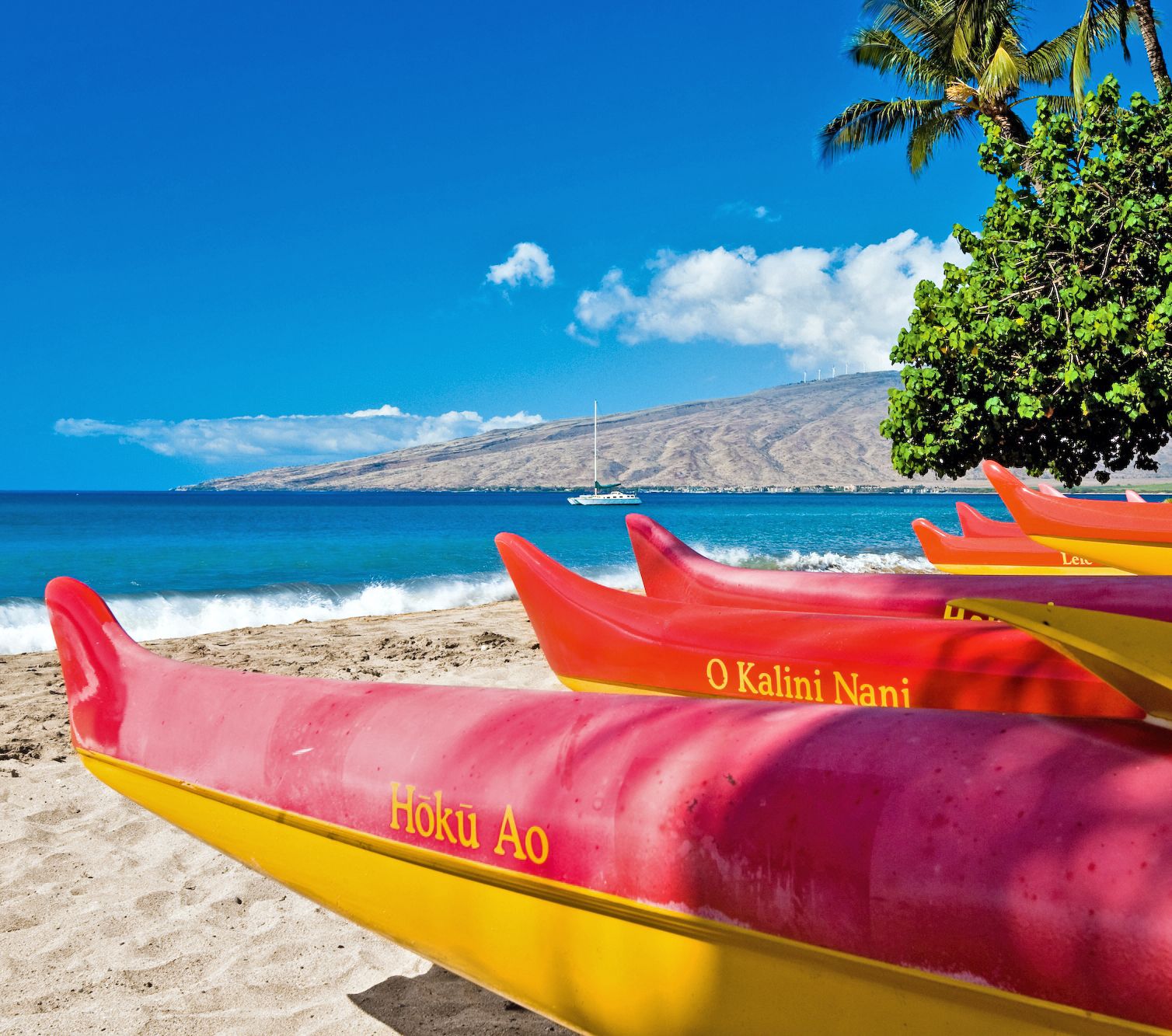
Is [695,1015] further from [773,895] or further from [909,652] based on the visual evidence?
[909,652]

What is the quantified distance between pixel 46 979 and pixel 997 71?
14.0 meters

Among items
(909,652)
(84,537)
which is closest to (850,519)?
(84,537)

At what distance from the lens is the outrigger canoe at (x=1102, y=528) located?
6.73 metres

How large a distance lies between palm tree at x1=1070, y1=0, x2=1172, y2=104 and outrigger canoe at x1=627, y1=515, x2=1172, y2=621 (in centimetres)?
891

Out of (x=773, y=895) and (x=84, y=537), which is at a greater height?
(x=84, y=537)

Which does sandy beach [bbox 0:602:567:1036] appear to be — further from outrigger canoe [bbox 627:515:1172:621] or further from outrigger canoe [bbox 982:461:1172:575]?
outrigger canoe [bbox 982:461:1172:575]

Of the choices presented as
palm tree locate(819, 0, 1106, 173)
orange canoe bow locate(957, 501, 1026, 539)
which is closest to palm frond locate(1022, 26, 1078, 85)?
palm tree locate(819, 0, 1106, 173)

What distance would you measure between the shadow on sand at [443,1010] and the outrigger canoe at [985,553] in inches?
299

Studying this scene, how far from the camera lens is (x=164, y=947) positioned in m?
2.81

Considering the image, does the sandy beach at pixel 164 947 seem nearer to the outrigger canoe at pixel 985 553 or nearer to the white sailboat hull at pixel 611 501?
the outrigger canoe at pixel 985 553

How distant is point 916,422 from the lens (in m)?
10.5

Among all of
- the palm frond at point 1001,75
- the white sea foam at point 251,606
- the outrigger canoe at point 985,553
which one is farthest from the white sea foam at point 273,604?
the palm frond at point 1001,75

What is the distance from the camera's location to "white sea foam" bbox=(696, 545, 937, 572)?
1959 cm

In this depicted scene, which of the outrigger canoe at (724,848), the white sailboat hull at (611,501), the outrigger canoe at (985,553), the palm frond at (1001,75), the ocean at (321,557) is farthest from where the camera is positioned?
the white sailboat hull at (611,501)
